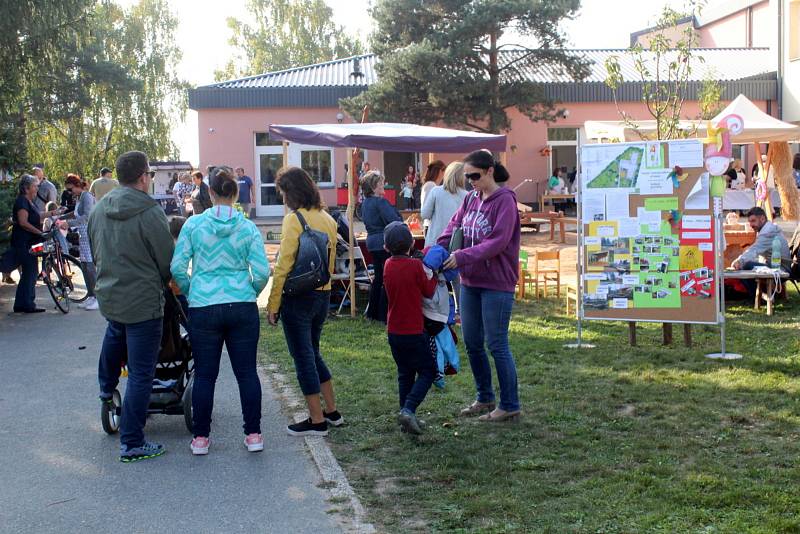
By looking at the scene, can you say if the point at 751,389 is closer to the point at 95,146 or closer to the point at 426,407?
the point at 426,407

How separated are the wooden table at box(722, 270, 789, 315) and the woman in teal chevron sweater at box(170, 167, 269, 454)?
21.6 ft

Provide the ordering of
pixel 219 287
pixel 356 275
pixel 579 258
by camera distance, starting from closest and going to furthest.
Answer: pixel 219 287
pixel 579 258
pixel 356 275

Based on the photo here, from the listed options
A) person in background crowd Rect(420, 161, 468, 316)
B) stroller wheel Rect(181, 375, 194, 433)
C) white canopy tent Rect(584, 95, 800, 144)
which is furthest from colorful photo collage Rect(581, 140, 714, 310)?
white canopy tent Rect(584, 95, 800, 144)

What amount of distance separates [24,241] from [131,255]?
7.44m

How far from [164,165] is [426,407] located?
2354cm

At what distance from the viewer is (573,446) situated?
19.2ft

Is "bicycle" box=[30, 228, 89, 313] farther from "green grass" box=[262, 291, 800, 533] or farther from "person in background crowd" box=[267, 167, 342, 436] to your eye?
"person in background crowd" box=[267, 167, 342, 436]

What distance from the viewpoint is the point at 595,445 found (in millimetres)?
5852

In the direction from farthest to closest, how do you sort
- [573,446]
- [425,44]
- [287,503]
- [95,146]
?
[95,146]
[425,44]
[573,446]
[287,503]

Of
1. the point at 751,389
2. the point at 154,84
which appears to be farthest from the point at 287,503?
the point at 154,84

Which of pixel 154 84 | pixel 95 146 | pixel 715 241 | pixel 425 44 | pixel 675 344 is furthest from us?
pixel 154 84

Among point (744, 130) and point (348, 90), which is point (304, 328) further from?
point (348, 90)

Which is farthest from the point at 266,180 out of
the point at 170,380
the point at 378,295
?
the point at 170,380

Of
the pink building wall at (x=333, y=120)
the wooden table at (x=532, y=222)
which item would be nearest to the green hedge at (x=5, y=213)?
the wooden table at (x=532, y=222)
